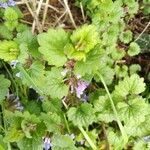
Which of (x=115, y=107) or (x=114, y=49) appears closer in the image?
(x=115, y=107)

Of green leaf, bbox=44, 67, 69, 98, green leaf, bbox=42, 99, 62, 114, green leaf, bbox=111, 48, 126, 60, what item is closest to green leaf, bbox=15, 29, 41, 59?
green leaf, bbox=44, 67, 69, 98

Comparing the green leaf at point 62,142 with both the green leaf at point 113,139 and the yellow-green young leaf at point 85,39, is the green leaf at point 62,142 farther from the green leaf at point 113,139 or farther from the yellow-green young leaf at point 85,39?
the yellow-green young leaf at point 85,39

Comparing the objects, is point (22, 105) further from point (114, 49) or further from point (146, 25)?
point (146, 25)

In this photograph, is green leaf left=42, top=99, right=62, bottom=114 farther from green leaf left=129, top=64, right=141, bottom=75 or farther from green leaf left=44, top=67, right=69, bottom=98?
green leaf left=129, top=64, right=141, bottom=75

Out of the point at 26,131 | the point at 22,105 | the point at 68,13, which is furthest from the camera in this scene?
the point at 68,13

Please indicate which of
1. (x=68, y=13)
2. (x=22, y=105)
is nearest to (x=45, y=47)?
(x=22, y=105)

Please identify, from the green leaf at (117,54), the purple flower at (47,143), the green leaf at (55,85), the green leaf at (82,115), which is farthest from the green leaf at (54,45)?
the green leaf at (117,54)
